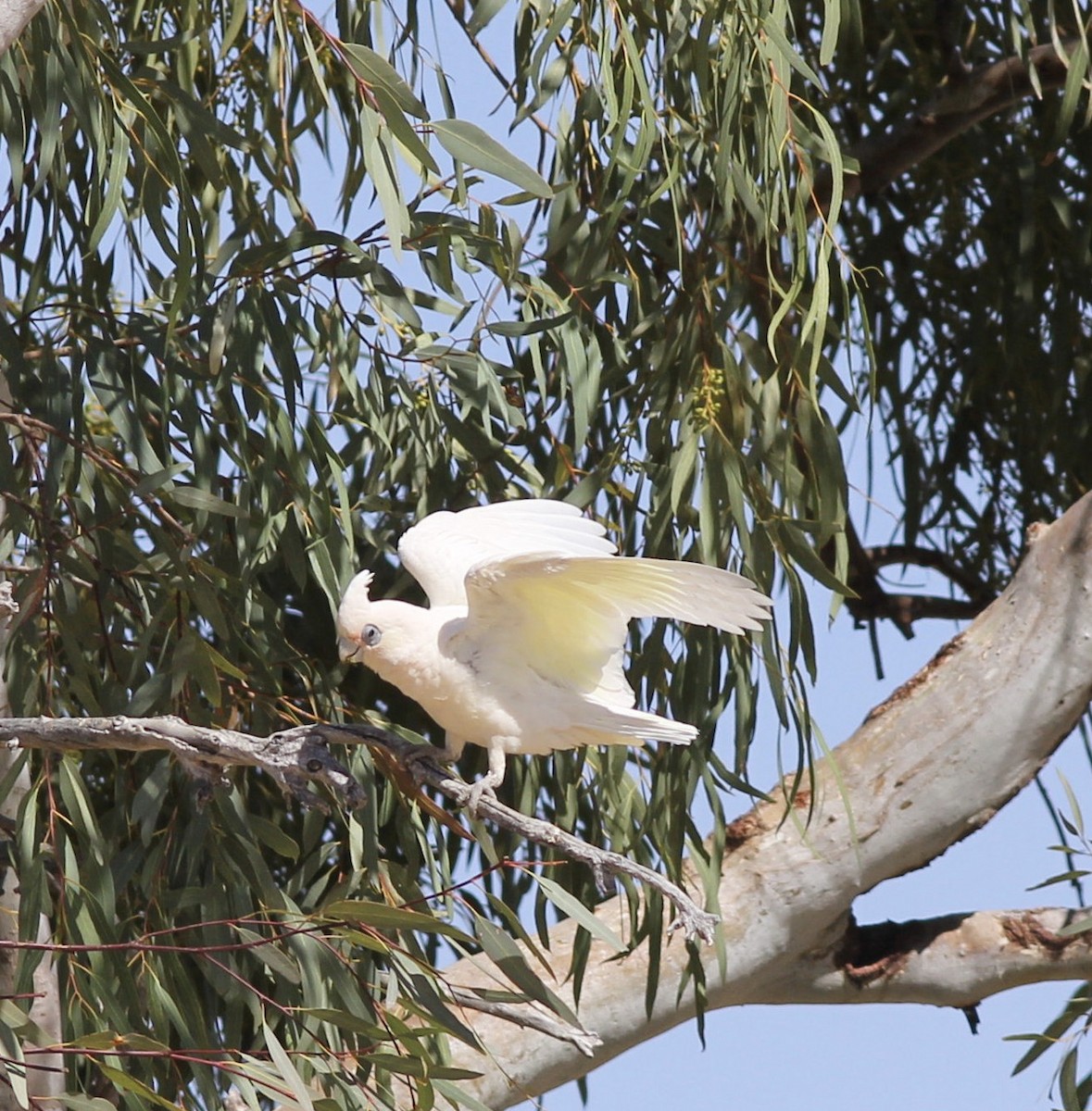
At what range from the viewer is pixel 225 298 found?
6.61ft

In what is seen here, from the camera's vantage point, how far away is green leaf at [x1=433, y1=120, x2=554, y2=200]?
5.39ft

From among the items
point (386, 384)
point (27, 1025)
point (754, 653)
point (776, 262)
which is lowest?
point (27, 1025)

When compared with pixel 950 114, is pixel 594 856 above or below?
below

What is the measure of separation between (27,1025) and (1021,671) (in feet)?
5.07

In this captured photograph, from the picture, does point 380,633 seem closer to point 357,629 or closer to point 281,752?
point 357,629

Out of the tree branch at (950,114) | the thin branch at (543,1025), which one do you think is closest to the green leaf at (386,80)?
the thin branch at (543,1025)

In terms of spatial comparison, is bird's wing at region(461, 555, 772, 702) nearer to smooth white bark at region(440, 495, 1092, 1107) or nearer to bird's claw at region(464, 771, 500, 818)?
bird's claw at region(464, 771, 500, 818)

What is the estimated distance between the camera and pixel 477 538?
1.82 m

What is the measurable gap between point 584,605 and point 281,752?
0.30 meters

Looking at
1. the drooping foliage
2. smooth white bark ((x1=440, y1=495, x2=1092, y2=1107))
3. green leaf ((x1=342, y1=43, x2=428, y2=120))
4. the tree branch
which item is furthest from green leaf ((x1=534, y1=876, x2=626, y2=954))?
the tree branch

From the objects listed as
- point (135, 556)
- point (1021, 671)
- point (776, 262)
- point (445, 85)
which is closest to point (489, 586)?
point (135, 556)

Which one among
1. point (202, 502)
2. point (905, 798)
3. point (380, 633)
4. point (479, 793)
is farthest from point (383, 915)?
point (905, 798)

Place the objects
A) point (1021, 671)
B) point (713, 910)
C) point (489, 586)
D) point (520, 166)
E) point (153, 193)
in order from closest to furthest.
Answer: point (489, 586) → point (520, 166) → point (153, 193) → point (713, 910) → point (1021, 671)

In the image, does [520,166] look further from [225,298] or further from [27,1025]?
[27,1025]
